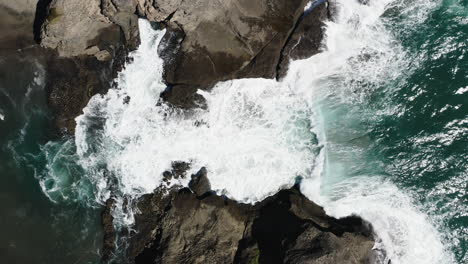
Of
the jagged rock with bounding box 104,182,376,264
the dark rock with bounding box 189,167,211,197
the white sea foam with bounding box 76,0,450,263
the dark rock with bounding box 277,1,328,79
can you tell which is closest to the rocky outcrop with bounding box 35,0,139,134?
the white sea foam with bounding box 76,0,450,263

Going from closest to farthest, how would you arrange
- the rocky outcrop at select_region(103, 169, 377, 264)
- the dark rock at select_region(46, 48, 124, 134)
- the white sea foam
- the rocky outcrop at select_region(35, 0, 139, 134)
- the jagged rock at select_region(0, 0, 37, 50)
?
the rocky outcrop at select_region(103, 169, 377, 264), the white sea foam, the rocky outcrop at select_region(35, 0, 139, 134), the dark rock at select_region(46, 48, 124, 134), the jagged rock at select_region(0, 0, 37, 50)

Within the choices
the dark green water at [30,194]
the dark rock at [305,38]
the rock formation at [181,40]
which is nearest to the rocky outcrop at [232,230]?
the dark green water at [30,194]

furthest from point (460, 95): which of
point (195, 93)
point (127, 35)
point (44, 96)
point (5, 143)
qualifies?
point (5, 143)

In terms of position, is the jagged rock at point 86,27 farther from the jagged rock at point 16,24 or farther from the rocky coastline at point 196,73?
the jagged rock at point 16,24

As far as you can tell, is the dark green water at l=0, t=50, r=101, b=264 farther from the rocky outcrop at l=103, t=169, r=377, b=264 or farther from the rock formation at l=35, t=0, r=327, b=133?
the rocky outcrop at l=103, t=169, r=377, b=264

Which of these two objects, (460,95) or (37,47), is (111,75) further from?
(460,95)

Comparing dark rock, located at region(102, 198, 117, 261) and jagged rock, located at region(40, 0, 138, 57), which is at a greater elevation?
jagged rock, located at region(40, 0, 138, 57)
